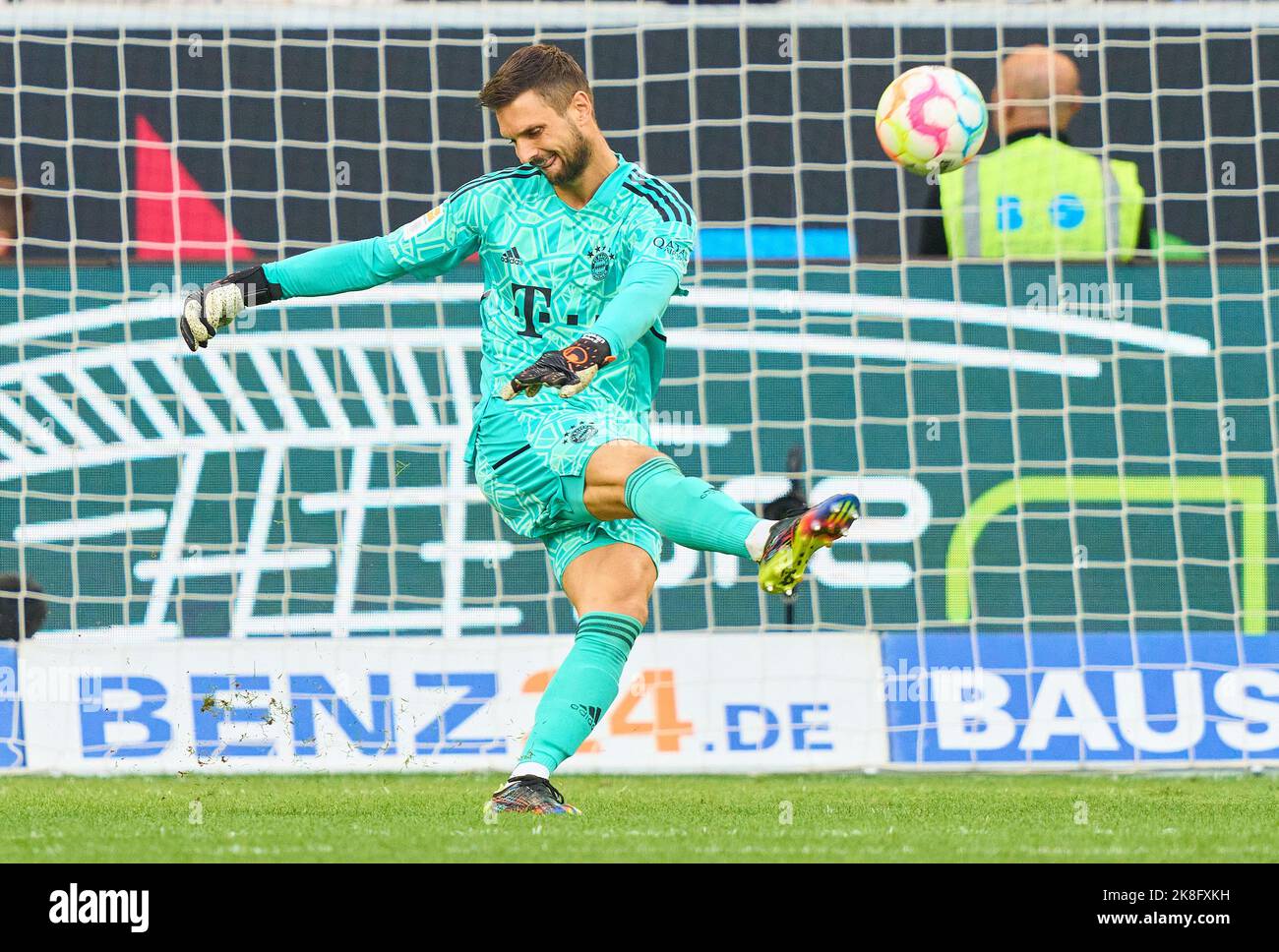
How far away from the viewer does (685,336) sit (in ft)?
Answer: 27.6

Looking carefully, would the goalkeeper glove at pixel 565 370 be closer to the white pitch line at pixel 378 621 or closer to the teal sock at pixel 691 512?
the teal sock at pixel 691 512

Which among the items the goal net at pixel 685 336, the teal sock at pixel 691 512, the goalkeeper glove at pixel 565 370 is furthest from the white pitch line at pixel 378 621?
the goalkeeper glove at pixel 565 370

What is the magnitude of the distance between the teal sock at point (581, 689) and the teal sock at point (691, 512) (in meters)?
0.47

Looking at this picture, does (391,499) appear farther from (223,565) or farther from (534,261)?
(534,261)

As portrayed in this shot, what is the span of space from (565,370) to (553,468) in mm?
660

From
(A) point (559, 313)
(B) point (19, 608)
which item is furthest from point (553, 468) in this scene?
(B) point (19, 608)

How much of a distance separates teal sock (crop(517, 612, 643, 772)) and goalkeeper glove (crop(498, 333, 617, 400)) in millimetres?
→ 900

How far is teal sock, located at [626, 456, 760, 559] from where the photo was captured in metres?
4.93

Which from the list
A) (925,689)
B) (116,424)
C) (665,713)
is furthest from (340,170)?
(925,689)

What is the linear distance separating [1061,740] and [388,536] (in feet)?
9.62

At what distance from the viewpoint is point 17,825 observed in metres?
5.28

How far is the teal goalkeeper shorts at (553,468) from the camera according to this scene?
5.31 metres

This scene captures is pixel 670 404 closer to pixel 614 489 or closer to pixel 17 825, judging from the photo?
pixel 614 489

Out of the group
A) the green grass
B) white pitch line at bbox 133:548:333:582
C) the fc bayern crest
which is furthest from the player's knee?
white pitch line at bbox 133:548:333:582
